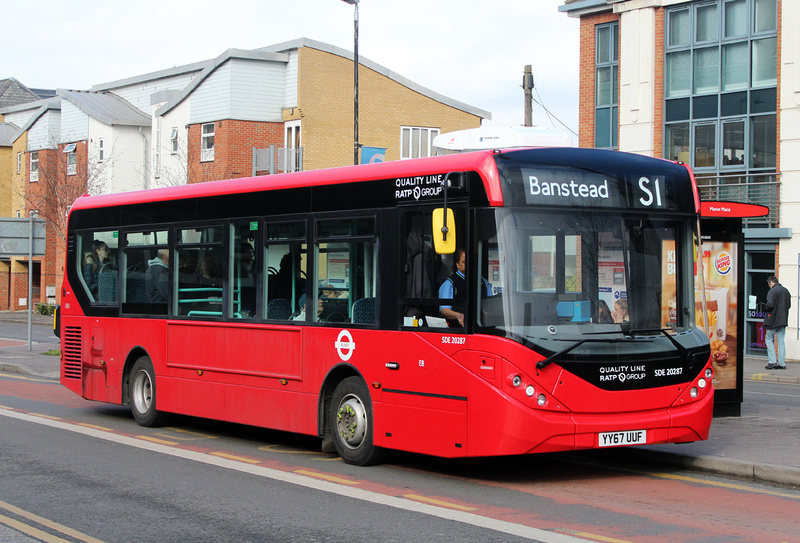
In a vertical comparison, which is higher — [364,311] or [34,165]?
[34,165]

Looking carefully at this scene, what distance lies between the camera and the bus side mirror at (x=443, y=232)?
877 cm

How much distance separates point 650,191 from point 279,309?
4.21 m

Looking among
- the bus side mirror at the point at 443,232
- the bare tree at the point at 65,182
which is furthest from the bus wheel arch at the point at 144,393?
the bare tree at the point at 65,182

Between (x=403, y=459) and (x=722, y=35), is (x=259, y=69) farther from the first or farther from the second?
(x=403, y=459)

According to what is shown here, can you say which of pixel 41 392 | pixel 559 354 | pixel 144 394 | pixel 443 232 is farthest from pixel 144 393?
pixel 559 354

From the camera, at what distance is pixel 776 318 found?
23.0 m

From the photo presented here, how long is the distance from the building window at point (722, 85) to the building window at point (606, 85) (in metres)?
1.65

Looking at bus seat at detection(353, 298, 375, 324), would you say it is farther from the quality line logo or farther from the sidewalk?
the sidewalk

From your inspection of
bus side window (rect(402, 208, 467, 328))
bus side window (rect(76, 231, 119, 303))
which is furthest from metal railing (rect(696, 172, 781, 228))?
bus side window (rect(402, 208, 467, 328))

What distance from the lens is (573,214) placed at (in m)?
9.02

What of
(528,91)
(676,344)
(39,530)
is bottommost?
(39,530)

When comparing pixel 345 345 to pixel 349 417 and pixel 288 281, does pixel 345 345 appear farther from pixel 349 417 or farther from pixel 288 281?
pixel 288 281

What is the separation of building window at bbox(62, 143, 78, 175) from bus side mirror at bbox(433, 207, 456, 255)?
4918 cm

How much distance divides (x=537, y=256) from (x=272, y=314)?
3.64 m
